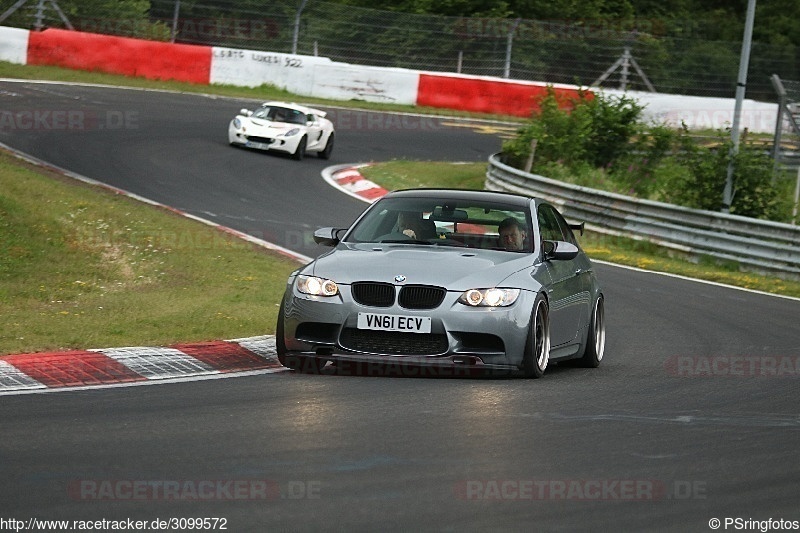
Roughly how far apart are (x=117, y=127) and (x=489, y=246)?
746 inches

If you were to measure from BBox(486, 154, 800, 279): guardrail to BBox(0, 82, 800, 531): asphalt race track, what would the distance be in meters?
7.64

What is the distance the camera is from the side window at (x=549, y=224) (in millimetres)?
11062

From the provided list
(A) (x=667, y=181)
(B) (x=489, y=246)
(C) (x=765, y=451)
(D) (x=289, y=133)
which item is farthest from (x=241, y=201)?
(C) (x=765, y=451)

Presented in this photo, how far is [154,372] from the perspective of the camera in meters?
9.32

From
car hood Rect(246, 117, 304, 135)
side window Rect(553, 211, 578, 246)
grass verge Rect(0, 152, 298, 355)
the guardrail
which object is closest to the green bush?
the guardrail

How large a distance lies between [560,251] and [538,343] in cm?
89

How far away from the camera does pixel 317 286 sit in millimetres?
9711

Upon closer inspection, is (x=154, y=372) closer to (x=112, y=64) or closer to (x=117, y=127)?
(x=117, y=127)

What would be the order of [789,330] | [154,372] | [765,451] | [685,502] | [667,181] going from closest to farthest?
1. [685,502]
2. [765,451]
3. [154,372]
4. [789,330]
5. [667,181]

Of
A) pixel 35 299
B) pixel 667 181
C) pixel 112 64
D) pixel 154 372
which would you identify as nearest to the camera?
pixel 154 372

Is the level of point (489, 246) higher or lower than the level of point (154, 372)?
higher

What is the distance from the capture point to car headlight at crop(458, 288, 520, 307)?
9523 mm

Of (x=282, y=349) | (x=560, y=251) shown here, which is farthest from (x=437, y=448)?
(x=560, y=251)

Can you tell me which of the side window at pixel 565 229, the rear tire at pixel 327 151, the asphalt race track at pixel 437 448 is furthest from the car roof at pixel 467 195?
the rear tire at pixel 327 151
